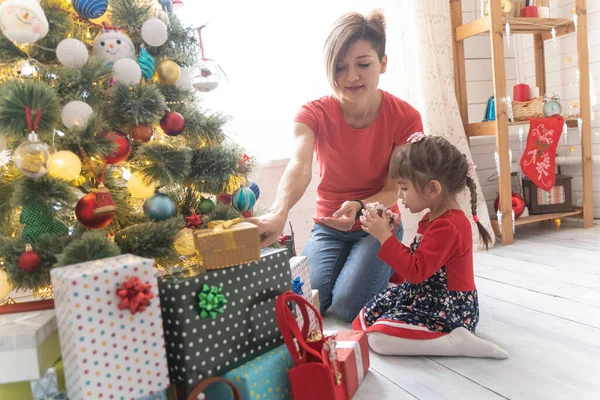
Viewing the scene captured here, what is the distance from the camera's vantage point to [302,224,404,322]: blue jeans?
1.66 m

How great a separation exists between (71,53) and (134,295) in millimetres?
538

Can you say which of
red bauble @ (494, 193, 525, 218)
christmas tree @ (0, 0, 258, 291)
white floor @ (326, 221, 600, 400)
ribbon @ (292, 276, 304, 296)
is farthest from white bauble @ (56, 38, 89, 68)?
red bauble @ (494, 193, 525, 218)

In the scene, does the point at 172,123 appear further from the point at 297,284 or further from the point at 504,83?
the point at 504,83

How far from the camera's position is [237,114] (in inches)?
89.0

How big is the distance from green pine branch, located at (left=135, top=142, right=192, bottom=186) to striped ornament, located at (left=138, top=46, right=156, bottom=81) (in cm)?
17

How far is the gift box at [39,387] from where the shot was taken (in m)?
0.93

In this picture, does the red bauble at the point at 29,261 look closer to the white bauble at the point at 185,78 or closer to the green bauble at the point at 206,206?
the green bauble at the point at 206,206

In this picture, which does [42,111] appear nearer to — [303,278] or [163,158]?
[163,158]

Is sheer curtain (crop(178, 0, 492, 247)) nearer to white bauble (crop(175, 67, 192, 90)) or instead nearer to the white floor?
the white floor

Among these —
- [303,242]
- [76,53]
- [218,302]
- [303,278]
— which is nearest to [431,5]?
[303,242]

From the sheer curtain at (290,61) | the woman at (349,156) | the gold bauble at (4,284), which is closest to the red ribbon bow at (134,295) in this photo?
the gold bauble at (4,284)

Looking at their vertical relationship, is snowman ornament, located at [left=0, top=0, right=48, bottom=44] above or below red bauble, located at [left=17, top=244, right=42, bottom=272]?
above

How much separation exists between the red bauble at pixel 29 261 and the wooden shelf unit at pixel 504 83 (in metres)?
2.09

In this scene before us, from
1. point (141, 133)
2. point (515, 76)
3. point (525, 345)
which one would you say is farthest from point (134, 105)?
point (515, 76)
